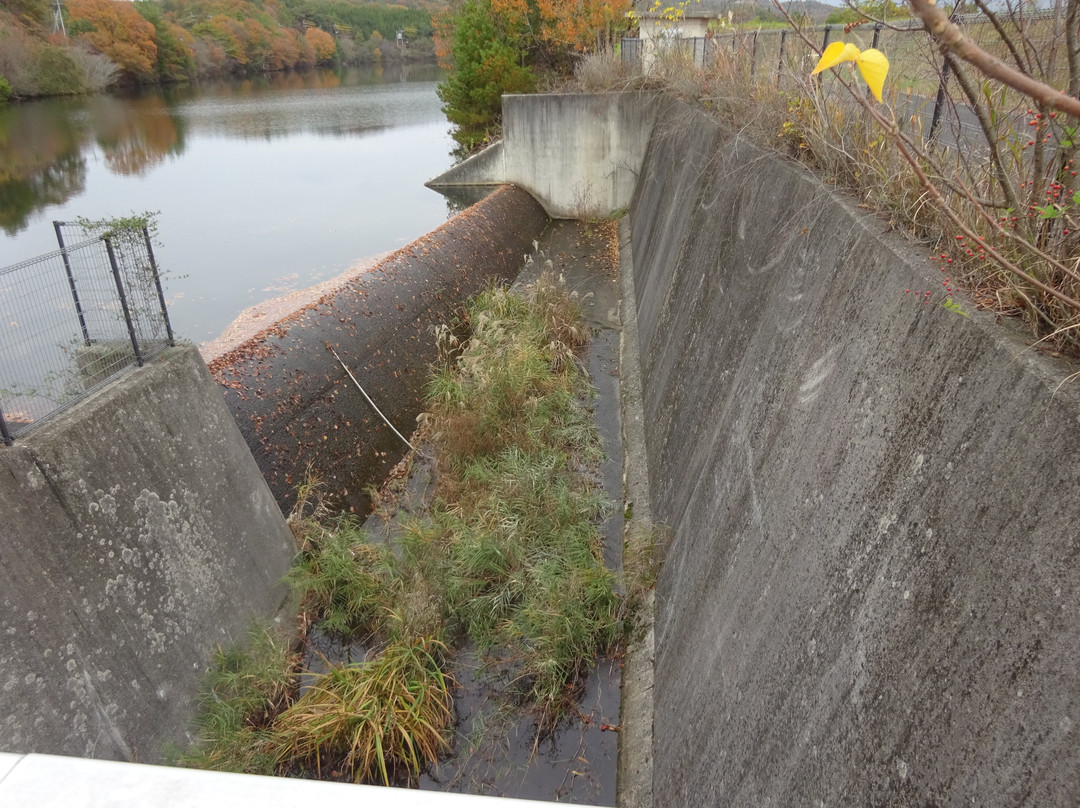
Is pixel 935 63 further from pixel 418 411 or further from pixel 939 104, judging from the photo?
pixel 418 411

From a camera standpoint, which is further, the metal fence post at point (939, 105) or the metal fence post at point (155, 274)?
the metal fence post at point (155, 274)

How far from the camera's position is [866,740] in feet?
6.29

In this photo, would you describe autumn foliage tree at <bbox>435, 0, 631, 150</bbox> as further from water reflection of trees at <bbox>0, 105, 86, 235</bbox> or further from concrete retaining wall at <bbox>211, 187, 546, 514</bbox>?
water reflection of trees at <bbox>0, 105, 86, 235</bbox>

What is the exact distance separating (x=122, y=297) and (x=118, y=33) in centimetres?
5357

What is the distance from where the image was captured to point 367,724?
394 centimetres

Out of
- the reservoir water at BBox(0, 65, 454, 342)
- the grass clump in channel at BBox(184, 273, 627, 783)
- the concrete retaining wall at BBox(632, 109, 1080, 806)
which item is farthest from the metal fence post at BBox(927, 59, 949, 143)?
the reservoir water at BBox(0, 65, 454, 342)

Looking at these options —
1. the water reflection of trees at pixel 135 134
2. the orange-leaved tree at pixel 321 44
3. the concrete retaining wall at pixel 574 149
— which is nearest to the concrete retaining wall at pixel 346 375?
the concrete retaining wall at pixel 574 149

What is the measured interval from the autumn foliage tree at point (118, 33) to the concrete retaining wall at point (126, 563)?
2024 inches

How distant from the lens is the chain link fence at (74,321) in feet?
11.7

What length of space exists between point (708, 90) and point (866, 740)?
8510 mm

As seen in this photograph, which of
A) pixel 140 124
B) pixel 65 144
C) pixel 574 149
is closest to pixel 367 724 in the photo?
pixel 574 149

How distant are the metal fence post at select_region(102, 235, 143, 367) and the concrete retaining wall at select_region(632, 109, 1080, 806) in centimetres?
358

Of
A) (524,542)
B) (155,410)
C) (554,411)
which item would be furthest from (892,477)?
(554,411)

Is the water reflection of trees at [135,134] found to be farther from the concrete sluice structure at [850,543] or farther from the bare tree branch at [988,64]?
the bare tree branch at [988,64]
